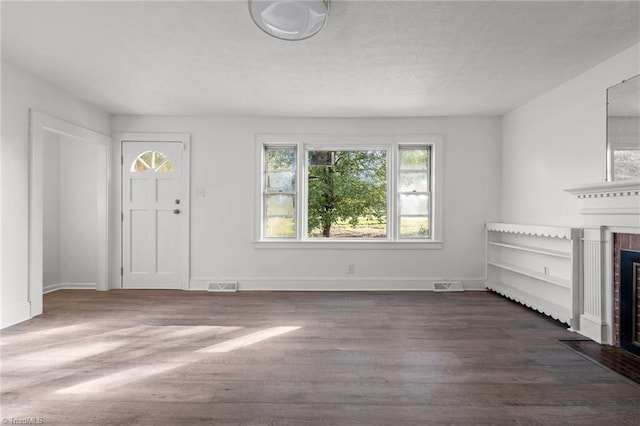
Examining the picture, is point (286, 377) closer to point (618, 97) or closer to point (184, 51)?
point (184, 51)

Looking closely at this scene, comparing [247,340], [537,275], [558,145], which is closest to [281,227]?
[247,340]

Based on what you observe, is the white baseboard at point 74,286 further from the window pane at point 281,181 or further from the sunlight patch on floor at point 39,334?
the window pane at point 281,181

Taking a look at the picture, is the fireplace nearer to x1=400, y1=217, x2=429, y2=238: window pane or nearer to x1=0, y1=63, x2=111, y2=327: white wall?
x1=400, y1=217, x2=429, y2=238: window pane

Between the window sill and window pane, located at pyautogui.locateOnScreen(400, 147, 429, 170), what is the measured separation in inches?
44.8

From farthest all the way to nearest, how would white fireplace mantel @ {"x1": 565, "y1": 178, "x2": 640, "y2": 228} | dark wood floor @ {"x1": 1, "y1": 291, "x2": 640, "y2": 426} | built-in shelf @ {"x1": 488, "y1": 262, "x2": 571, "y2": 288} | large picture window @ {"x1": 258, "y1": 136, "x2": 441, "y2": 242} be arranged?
large picture window @ {"x1": 258, "y1": 136, "x2": 441, "y2": 242}
built-in shelf @ {"x1": 488, "y1": 262, "x2": 571, "y2": 288}
white fireplace mantel @ {"x1": 565, "y1": 178, "x2": 640, "y2": 228}
dark wood floor @ {"x1": 1, "y1": 291, "x2": 640, "y2": 426}

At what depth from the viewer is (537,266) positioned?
4.47 meters

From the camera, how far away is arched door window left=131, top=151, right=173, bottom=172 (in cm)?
542

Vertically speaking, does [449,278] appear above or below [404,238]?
below

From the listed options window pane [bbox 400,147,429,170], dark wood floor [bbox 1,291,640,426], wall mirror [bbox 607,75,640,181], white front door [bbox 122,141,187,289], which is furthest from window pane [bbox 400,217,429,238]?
white front door [bbox 122,141,187,289]

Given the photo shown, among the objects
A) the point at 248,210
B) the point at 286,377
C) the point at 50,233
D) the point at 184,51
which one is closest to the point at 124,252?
the point at 50,233

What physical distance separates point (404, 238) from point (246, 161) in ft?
8.63

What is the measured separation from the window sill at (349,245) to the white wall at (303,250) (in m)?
0.06

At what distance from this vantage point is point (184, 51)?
10.5 ft

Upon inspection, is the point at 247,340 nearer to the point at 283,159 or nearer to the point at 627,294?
the point at 283,159
